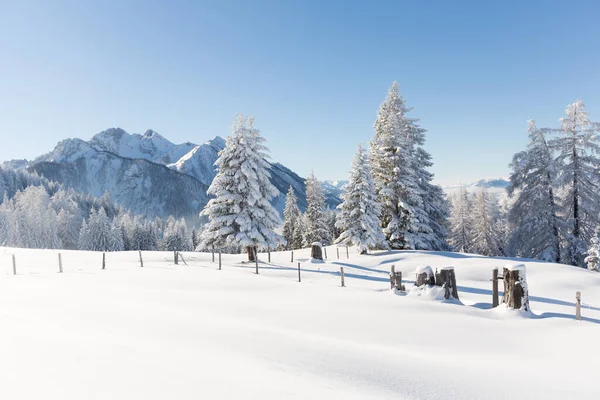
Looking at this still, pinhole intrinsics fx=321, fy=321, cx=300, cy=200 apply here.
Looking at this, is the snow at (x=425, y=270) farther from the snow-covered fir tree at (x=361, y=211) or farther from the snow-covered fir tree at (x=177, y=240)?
the snow-covered fir tree at (x=177, y=240)

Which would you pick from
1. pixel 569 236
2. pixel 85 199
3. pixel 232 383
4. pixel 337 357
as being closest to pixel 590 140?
pixel 569 236

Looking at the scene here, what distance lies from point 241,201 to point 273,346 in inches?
859

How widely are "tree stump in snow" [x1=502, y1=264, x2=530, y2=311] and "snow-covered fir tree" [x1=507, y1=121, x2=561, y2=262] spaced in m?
19.5

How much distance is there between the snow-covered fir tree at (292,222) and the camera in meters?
53.1

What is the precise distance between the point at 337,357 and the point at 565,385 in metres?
3.92

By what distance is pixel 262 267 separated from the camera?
24.3 metres

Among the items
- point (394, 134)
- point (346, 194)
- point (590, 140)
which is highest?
point (394, 134)

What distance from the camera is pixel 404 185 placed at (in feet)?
96.3

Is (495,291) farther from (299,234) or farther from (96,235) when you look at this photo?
(96,235)

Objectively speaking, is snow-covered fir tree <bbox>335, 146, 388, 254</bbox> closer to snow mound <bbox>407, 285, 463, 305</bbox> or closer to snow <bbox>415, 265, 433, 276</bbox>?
snow <bbox>415, 265, 433, 276</bbox>

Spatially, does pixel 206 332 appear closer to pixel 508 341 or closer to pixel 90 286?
pixel 508 341

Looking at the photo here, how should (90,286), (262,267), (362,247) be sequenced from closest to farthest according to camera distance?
(90,286)
(262,267)
(362,247)

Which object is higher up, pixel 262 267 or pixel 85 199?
pixel 85 199

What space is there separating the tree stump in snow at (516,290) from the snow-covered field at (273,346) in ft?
1.61
